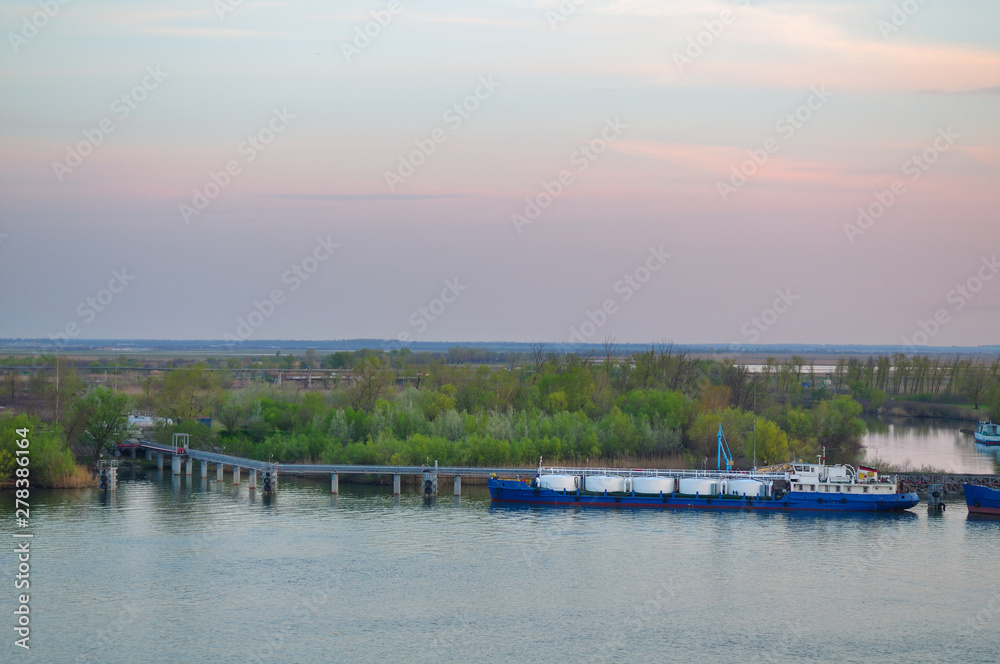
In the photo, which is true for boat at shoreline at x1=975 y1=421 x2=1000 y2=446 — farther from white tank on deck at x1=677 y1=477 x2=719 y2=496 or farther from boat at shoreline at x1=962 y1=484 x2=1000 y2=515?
white tank on deck at x1=677 y1=477 x2=719 y2=496

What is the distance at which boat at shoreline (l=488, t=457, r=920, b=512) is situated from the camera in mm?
62750

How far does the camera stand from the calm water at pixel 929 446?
80750 millimetres

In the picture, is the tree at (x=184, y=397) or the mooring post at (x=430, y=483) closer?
the mooring post at (x=430, y=483)

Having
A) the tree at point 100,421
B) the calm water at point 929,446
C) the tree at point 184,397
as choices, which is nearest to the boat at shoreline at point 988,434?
the calm water at point 929,446

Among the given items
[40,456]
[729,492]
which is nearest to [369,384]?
[40,456]

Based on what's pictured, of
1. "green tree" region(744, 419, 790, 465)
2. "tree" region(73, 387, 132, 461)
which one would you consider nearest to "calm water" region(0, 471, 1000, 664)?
"tree" region(73, 387, 132, 461)

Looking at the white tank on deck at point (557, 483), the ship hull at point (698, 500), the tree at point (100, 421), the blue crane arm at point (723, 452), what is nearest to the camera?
the ship hull at point (698, 500)

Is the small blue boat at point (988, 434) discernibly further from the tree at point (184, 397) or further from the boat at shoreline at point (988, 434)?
the tree at point (184, 397)

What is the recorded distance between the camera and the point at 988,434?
329 feet

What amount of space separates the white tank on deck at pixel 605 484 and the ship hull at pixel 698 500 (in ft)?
1.16

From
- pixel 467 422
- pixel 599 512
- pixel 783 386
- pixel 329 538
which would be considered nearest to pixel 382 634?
pixel 329 538

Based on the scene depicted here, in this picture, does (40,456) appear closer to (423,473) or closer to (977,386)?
(423,473)

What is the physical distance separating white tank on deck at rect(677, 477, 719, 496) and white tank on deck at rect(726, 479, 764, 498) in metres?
0.79

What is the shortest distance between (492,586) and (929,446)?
64912mm
